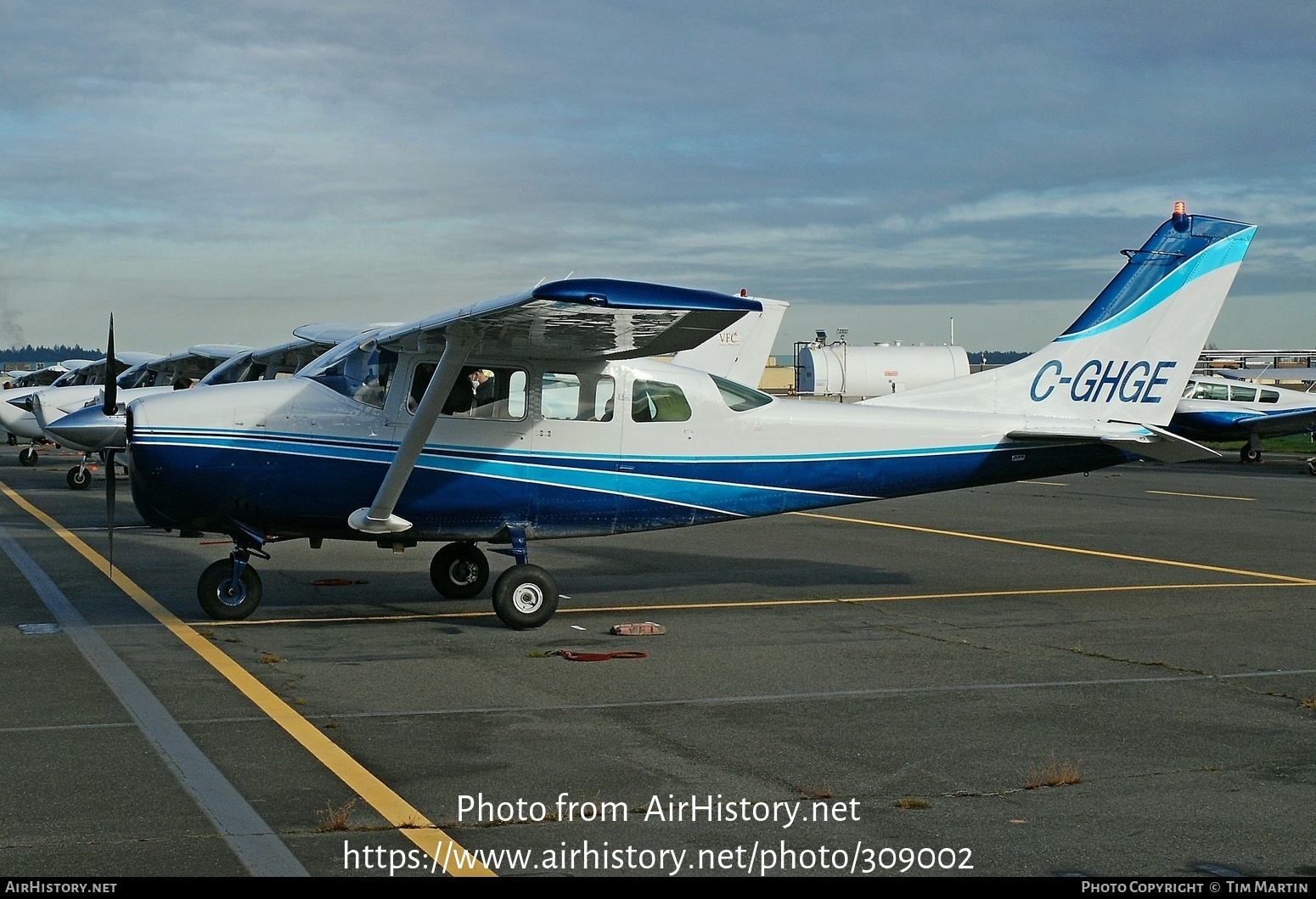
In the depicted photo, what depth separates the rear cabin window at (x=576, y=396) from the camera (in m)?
10.5

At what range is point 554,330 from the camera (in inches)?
369

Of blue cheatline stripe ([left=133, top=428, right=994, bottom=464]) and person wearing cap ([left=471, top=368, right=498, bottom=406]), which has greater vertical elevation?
person wearing cap ([left=471, top=368, right=498, bottom=406])

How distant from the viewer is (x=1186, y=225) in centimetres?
1216

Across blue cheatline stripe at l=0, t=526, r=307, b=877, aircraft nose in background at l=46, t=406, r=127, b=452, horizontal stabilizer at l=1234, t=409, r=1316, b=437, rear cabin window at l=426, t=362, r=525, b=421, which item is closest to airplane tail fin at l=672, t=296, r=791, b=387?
rear cabin window at l=426, t=362, r=525, b=421

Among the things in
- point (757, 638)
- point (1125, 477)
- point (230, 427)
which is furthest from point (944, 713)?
point (1125, 477)

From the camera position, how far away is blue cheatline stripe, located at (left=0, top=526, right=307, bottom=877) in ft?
15.4

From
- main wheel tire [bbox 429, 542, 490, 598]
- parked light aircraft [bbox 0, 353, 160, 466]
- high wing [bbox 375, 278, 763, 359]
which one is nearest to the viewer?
high wing [bbox 375, 278, 763, 359]

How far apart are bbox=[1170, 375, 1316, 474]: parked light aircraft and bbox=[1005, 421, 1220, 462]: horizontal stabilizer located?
21.8 m

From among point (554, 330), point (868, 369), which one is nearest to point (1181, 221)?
point (554, 330)

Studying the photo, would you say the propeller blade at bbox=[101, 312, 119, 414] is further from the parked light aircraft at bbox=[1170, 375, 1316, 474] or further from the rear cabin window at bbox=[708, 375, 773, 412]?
the parked light aircraft at bbox=[1170, 375, 1316, 474]

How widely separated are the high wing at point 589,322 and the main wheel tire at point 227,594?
2.21m

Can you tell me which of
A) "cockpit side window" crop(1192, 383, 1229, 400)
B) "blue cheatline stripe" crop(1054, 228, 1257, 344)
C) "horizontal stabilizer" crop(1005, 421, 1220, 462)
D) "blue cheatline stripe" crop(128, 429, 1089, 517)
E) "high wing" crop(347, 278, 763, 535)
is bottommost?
"blue cheatline stripe" crop(128, 429, 1089, 517)
